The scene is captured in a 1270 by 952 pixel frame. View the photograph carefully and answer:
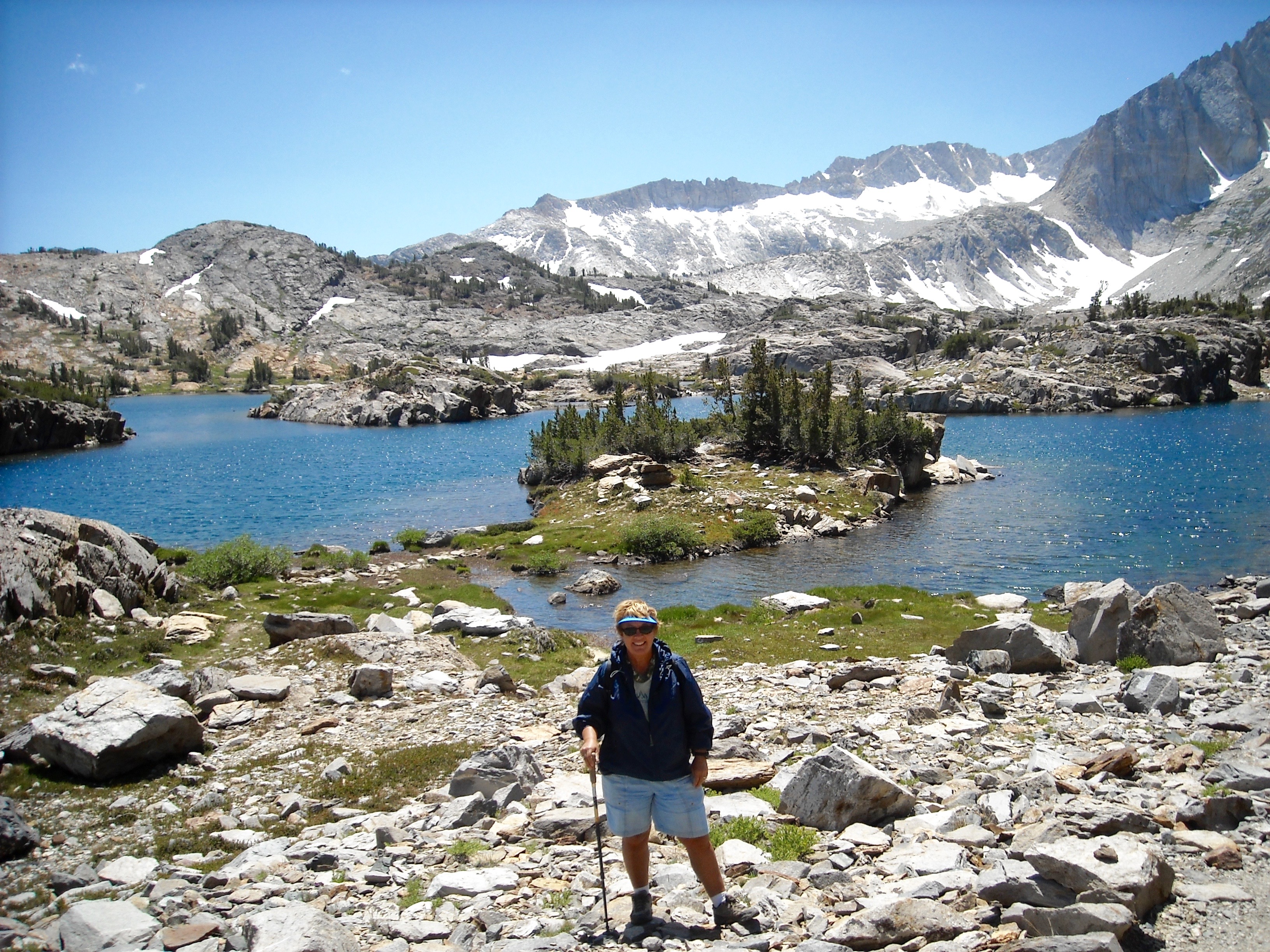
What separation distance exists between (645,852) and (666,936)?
2.47ft

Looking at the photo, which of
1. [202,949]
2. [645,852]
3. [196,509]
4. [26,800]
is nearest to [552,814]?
[645,852]

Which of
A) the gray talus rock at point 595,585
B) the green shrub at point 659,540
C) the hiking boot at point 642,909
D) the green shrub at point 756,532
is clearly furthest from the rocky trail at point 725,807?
the green shrub at point 756,532

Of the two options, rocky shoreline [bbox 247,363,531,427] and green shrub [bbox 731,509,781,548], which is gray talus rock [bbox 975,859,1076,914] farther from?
rocky shoreline [bbox 247,363,531,427]

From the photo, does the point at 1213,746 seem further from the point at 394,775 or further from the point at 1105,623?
the point at 394,775

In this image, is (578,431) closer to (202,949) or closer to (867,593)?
(867,593)

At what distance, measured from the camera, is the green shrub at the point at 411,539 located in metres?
44.1

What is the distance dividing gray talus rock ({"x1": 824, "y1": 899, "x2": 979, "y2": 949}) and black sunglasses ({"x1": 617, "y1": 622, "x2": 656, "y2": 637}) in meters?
3.19

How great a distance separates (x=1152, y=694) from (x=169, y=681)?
19.0m

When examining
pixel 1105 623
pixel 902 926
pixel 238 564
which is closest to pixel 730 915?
pixel 902 926

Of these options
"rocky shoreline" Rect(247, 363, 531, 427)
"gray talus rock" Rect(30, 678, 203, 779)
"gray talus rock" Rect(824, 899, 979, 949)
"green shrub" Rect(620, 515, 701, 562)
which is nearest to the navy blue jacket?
"gray talus rock" Rect(824, 899, 979, 949)

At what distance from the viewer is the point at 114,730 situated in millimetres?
12633

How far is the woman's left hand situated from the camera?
767 cm

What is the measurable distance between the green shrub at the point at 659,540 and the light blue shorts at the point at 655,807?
32.6m

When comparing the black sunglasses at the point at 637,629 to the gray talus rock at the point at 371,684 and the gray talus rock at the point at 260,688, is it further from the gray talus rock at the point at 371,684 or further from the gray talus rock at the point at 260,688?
the gray talus rock at the point at 260,688
